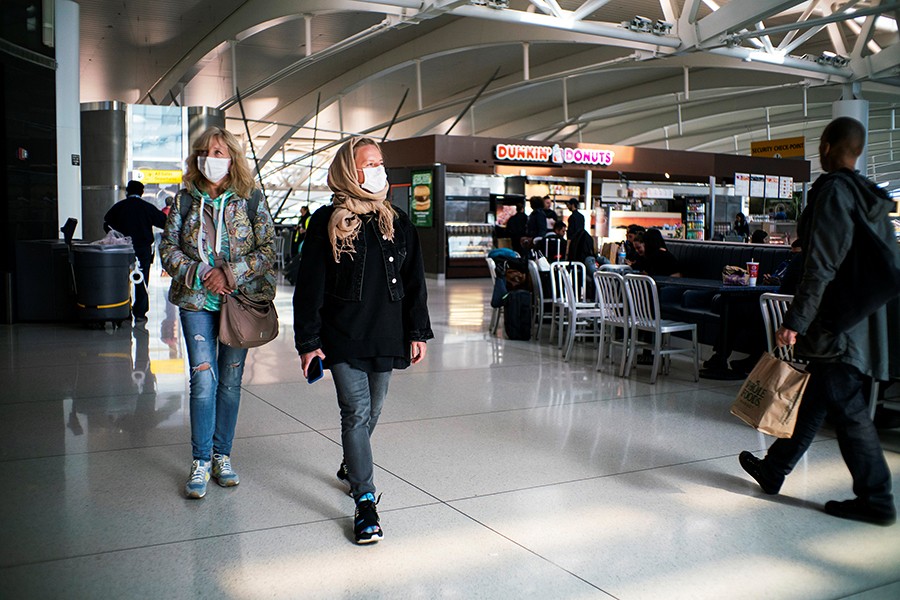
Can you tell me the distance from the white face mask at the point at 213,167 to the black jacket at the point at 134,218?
6934mm

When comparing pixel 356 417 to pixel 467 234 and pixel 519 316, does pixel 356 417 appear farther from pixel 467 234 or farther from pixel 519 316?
pixel 467 234

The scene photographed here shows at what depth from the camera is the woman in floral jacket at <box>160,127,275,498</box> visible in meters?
3.66

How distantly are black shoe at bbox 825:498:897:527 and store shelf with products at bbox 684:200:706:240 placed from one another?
51.2 ft

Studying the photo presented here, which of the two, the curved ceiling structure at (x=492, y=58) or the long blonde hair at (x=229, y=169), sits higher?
the curved ceiling structure at (x=492, y=58)

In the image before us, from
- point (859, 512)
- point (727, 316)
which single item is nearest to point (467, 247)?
point (727, 316)

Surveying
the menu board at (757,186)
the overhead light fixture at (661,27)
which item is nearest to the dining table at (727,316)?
the menu board at (757,186)

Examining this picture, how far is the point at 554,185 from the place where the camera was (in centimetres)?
2122

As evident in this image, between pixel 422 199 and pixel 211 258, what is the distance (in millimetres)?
15174

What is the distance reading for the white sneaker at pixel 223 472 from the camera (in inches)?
153

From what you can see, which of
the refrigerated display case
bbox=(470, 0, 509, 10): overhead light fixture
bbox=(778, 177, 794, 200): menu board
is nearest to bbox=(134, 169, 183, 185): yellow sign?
the refrigerated display case

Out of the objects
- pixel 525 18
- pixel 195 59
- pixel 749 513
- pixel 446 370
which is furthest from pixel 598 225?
pixel 749 513

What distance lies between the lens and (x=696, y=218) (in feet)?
62.2

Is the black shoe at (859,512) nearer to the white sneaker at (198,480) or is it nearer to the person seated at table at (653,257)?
the white sneaker at (198,480)

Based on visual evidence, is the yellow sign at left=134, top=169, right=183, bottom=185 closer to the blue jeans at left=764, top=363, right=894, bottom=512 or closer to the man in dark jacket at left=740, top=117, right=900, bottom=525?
the man in dark jacket at left=740, top=117, right=900, bottom=525
